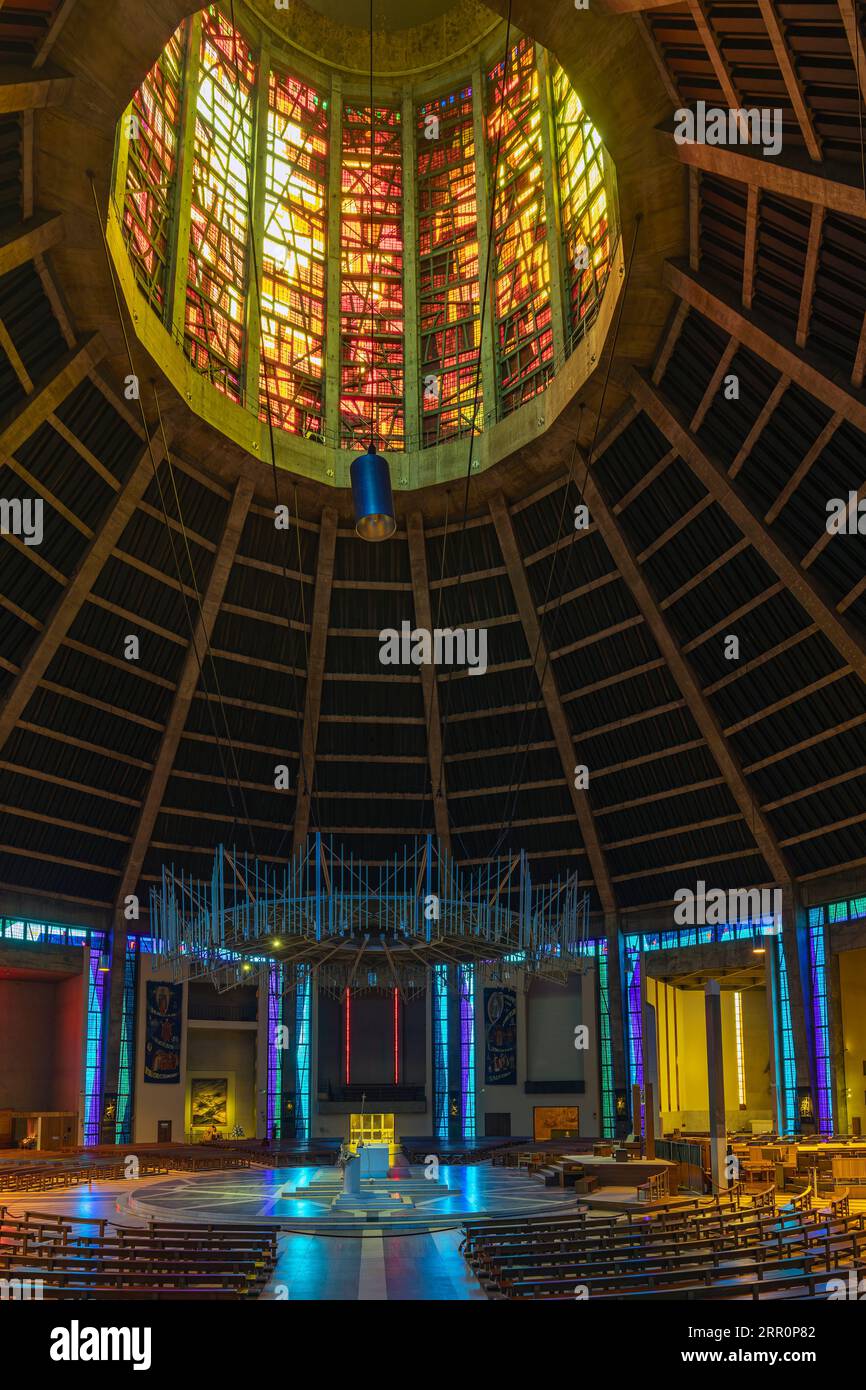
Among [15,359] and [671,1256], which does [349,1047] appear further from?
[671,1256]

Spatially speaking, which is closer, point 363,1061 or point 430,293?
point 430,293

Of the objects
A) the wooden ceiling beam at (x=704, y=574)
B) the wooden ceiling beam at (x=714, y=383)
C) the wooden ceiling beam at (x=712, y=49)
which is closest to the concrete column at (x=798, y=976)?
the wooden ceiling beam at (x=704, y=574)

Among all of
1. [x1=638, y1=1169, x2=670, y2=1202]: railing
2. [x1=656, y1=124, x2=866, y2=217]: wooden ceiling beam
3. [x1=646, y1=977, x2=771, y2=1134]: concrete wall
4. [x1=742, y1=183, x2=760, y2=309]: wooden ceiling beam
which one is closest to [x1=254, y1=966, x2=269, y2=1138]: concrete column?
[x1=646, y1=977, x2=771, y2=1134]: concrete wall

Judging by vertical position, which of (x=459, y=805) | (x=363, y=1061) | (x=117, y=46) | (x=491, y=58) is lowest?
(x=363, y=1061)

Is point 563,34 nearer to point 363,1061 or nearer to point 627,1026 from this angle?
point 627,1026

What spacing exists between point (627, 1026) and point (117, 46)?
30.8 meters

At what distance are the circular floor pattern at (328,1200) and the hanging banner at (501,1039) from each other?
10.8 meters

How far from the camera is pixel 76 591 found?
31250 mm

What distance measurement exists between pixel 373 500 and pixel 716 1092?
1239 cm

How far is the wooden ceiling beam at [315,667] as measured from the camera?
35.4 m

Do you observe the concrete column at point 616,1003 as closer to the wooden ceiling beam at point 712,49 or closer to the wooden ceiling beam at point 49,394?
the wooden ceiling beam at point 49,394

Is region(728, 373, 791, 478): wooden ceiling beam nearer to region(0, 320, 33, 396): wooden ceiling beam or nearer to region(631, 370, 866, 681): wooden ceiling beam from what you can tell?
region(631, 370, 866, 681): wooden ceiling beam
